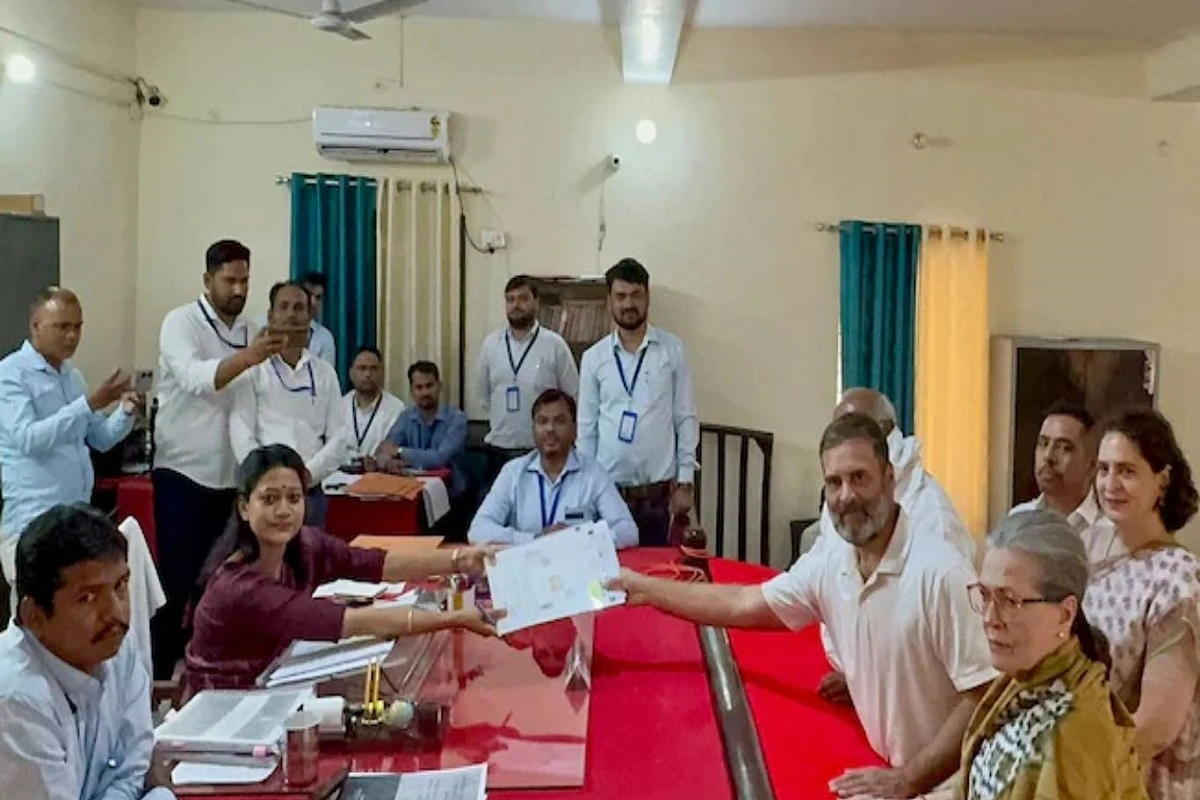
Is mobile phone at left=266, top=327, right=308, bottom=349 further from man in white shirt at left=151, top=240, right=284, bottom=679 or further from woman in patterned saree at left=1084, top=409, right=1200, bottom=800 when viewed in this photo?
woman in patterned saree at left=1084, top=409, right=1200, bottom=800

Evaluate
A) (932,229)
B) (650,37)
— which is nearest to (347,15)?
(650,37)

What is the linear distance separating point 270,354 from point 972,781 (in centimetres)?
259

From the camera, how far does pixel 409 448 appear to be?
5.23 m

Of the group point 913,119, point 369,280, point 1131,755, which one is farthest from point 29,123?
point 1131,755

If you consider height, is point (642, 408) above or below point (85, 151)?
below

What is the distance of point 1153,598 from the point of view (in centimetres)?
181

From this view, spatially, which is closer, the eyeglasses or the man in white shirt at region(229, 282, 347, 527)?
the eyeglasses

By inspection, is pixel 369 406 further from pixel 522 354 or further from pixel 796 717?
pixel 796 717

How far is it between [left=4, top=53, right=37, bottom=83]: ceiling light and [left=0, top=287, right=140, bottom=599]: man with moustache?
139 cm

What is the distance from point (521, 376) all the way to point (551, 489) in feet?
5.22

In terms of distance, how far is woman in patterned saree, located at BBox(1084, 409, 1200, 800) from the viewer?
175cm

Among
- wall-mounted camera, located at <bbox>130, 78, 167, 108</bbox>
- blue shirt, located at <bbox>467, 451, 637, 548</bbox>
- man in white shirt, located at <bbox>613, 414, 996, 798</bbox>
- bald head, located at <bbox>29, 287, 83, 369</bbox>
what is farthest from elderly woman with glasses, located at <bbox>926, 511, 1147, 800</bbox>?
wall-mounted camera, located at <bbox>130, 78, 167, 108</bbox>

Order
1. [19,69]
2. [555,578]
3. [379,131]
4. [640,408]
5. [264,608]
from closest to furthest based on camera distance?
[264,608] → [555,578] → [19,69] → [640,408] → [379,131]

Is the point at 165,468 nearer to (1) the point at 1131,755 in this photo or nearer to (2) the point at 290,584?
(2) the point at 290,584
